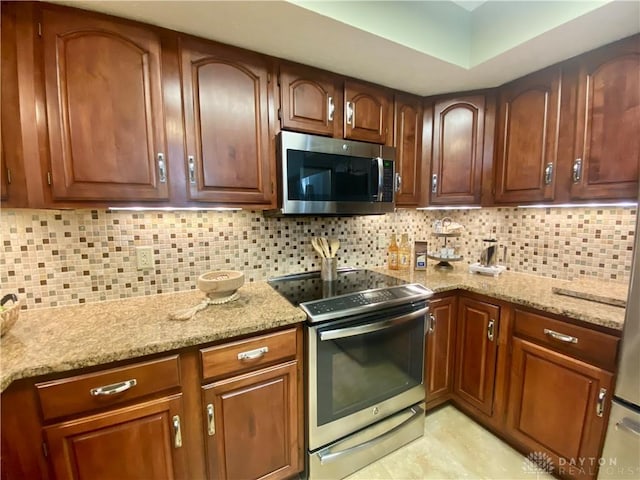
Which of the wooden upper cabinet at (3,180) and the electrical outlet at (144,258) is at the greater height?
the wooden upper cabinet at (3,180)

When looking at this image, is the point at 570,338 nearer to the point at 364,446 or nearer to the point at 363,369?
the point at 363,369

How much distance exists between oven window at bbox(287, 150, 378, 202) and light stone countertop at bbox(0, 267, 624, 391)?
593mm

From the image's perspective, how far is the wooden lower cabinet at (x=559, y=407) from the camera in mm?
1151

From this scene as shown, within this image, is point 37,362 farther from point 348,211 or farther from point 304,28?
point 304,28

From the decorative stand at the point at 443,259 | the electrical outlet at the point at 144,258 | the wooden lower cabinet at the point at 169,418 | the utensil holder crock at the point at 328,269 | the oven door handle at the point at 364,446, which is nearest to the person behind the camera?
the wooden lower cabinet at the point at 169,418

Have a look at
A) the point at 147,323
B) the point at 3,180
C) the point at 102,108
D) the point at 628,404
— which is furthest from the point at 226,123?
the point at 628,404

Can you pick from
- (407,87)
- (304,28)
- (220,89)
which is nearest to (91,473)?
(220,89)

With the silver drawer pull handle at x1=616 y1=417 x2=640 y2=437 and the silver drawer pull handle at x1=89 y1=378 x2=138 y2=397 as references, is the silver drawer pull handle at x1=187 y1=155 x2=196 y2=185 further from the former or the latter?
the silver drawer pull handle at x1=616 y1=417 x2=640 y2=437

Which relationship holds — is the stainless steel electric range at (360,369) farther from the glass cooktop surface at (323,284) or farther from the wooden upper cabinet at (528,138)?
the wooden upper cabinet at (528,138)

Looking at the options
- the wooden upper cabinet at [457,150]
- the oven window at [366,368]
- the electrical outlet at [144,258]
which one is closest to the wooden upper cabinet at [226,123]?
the electrical outlet at [144,258]

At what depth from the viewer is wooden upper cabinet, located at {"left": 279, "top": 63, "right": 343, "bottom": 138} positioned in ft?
4.64

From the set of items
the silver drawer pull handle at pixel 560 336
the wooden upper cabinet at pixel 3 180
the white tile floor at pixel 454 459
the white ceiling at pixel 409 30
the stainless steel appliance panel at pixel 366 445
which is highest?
the white ceiling at pixel 409 30

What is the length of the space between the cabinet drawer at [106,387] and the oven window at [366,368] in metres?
0.62

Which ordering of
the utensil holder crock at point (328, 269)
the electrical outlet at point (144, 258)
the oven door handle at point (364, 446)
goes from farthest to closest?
the utensil holder crock at point (328, 269), the electrical outlet at point (144, 258), the oven door handle at point (364, 446)
